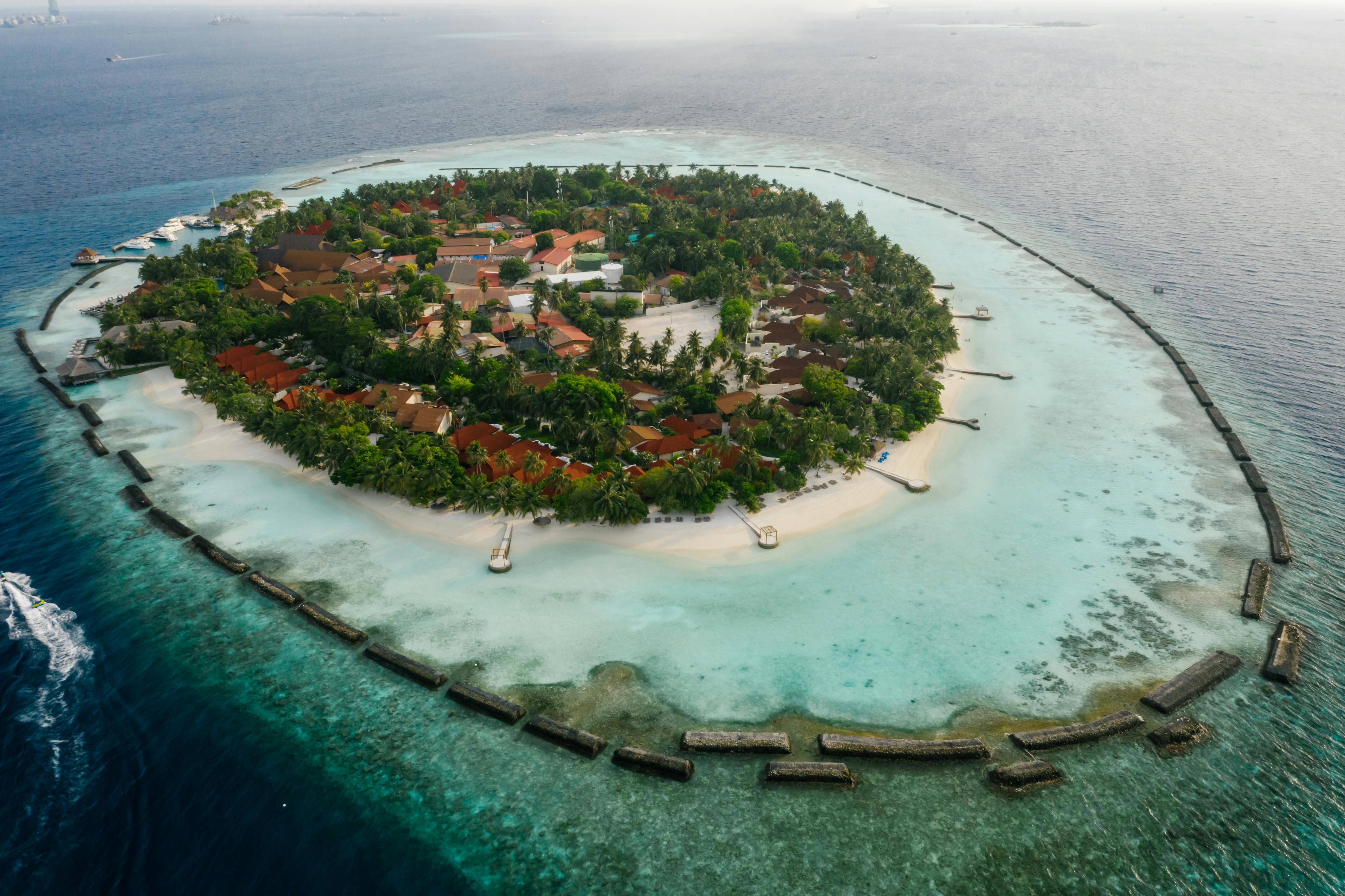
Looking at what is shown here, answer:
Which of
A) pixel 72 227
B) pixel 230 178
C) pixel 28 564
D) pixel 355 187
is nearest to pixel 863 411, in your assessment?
pixel 28 564

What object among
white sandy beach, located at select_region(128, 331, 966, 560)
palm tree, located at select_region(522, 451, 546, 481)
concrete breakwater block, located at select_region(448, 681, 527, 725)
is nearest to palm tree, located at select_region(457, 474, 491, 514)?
white sandy beach, located at select_region(128, 331, 966, 560)

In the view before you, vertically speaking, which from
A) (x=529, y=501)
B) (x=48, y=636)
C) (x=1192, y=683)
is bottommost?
(x=48, y=636)

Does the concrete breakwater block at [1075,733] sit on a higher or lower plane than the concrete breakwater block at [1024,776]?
higher

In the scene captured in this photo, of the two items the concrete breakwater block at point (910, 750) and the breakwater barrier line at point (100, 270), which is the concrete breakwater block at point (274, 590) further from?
the breakwater barrier line at point (100, 270)

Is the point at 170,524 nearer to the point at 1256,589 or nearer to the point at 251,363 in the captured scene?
the point at 251,363

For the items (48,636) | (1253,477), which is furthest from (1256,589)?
(48,636)

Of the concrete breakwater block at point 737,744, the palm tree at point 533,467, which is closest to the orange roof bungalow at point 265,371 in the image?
the palm tree at point 533,467
